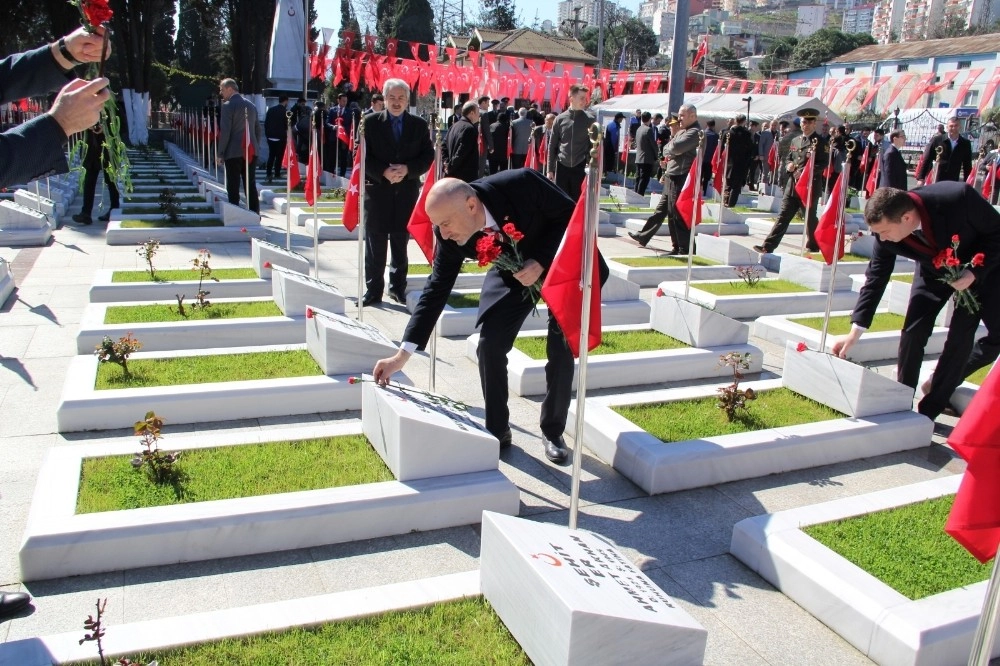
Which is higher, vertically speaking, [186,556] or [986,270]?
[986,270]

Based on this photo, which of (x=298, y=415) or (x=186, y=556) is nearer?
(x=186, y=556)

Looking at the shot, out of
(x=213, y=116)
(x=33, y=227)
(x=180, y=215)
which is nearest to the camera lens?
(x=33, y=227)

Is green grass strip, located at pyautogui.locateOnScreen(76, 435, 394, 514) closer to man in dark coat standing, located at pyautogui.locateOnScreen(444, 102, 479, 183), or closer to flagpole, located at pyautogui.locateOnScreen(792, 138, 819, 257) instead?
flagpole, located at pyautogui.locateOnScreen(792, 138, 819, 257)

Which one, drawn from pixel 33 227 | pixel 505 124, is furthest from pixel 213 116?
pixel 33 227

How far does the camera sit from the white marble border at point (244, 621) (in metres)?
2.92

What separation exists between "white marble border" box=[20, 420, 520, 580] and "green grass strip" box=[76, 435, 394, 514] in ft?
0.34

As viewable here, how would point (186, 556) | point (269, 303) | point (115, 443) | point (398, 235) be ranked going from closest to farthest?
point (186, 556)
point (115, 443)
point (269, 303)
point (398, 235)

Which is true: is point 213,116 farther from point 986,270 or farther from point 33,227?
point 986,270

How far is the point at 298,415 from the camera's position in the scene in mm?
5691

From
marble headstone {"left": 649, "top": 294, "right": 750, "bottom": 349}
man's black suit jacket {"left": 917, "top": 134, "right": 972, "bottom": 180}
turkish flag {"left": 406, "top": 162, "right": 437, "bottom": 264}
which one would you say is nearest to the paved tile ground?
turkish flag {"left": 406, "top": 162, "right": 437, "bottom": 264}

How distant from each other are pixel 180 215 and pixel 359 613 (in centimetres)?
1179

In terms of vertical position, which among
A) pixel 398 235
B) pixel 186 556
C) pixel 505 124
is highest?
pixel 505 124

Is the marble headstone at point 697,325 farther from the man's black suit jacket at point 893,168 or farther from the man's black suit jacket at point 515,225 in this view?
the man's black suit jacket at point 893,168

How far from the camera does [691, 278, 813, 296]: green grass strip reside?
953 centimetres
